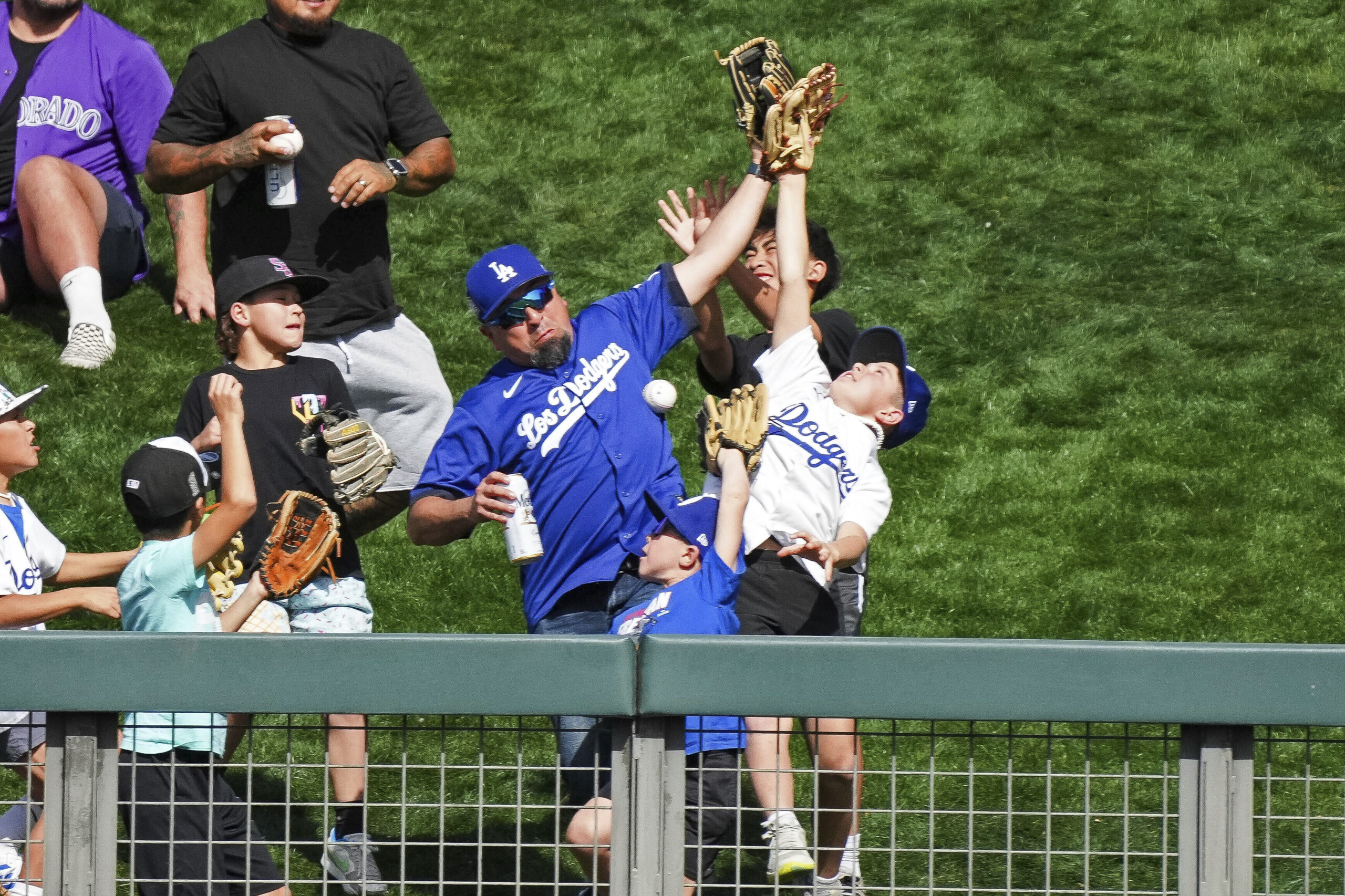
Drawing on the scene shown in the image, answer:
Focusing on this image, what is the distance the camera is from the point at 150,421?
7457 millimetres

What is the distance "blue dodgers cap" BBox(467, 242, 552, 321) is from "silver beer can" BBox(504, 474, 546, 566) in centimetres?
52

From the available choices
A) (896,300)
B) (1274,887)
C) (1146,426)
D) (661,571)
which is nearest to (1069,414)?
(1146,426)

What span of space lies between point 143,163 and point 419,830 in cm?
438

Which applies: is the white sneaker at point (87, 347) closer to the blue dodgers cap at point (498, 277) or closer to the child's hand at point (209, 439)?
the child's hand at point (209, 439)

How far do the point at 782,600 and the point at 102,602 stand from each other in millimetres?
1880

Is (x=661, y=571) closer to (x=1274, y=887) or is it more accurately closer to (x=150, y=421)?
(x=1274, y=887)

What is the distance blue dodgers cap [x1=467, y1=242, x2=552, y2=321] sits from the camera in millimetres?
4434

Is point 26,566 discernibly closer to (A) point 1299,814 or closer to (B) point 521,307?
(B) point 521,307

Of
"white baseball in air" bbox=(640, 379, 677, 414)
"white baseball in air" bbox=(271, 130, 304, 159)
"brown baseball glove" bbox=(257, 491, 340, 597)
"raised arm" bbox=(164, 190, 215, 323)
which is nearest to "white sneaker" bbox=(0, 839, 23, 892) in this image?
"brown baseball glove" bbox=(257, 491, 340, 597)

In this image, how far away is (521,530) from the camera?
418cm

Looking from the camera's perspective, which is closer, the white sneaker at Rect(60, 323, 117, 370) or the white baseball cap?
the white baseball cap

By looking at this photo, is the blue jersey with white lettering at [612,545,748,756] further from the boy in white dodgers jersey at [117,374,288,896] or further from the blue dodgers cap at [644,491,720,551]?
the boy in white dodgers jersey at [117,374,288,896]

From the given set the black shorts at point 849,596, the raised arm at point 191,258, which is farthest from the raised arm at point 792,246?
the raised arm at point 191,258

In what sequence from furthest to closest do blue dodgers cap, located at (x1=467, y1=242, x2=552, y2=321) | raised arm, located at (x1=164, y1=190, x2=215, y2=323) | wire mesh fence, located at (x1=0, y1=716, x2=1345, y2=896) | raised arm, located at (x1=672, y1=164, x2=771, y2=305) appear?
raised arm, located at (x1=164, y1=190, x2=215, y2=323)
raised arm, located at (x1=672, y1=164, x2=771, y2=305)
blue dodgers cap, located at (x1=467, y1=242, x2=552, y2=321)
wire mesh fence, located at (x1=0, y1=716, x2=1345, y2=896)
